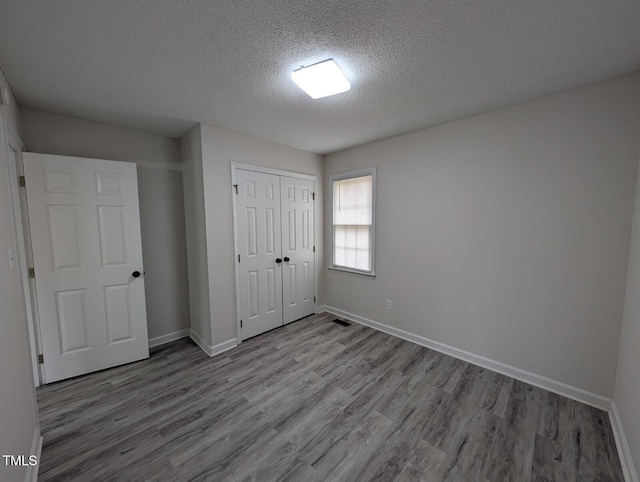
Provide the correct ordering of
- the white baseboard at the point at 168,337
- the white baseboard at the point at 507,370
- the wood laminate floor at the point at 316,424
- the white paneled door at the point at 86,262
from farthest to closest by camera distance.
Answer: the white baseboard at the point at 168,337
the white paneled door at the point at 86,262
the white baseboard at the point at 507,370
the wood laminate floor at the point at 316,424

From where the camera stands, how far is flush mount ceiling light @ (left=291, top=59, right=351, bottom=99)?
1.59m

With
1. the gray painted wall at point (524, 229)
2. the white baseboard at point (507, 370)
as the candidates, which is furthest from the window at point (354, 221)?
the white baseboard at point (507, 370)

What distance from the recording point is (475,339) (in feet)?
8.35

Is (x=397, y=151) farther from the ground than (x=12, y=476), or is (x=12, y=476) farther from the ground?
(x=397, y=151)

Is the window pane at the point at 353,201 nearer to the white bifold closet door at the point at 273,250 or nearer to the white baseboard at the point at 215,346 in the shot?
the white bifold closet door at the point at 273,250

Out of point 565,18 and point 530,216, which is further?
point 530,216

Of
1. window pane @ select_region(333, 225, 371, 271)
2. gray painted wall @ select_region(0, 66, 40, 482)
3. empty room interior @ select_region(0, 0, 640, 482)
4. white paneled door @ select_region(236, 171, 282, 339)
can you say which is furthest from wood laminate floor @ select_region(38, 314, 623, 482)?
window pane @ select_region(333, 225, 371, 271)

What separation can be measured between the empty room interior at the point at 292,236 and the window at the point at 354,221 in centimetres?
6

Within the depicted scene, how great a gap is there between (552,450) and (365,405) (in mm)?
1207

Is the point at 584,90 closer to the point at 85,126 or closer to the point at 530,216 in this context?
the point at 530,216

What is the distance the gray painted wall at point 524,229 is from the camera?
1.86 meters

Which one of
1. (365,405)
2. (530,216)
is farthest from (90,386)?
(530,216)

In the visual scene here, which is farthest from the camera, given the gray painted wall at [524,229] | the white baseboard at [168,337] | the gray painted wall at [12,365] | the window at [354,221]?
the window at [354,221]

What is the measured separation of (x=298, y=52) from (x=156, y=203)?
2419mm
